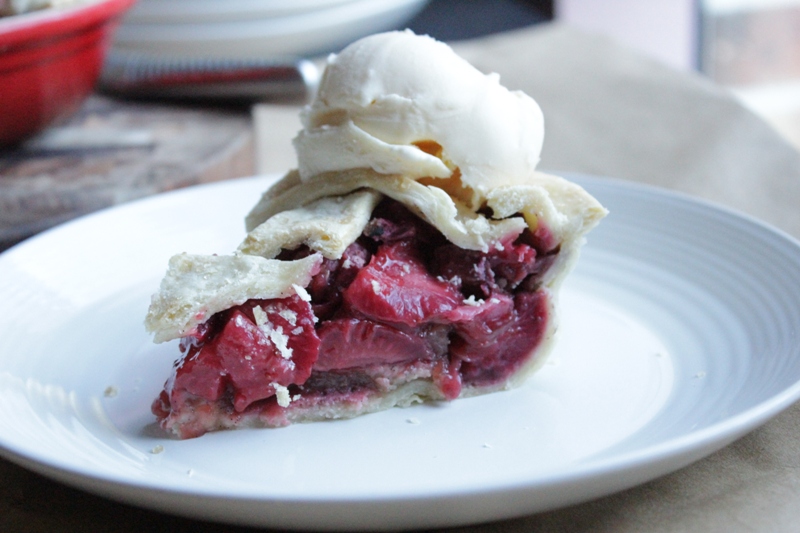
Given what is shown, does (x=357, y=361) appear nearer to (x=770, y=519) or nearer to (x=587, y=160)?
(x=770, y=519)

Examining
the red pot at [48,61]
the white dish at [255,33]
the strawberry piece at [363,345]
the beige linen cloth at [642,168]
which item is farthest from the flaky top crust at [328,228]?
the white dish at [255,33]

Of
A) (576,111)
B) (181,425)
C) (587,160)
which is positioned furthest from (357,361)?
(576,111)

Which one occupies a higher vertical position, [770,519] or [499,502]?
[499,502]

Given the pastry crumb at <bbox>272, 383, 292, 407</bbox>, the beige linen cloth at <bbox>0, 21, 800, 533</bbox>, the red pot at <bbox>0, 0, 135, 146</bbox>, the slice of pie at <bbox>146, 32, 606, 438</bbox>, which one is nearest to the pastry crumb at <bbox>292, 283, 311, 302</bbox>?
the slice of pie at <bbox>146, 32, 606, 438</bbox>

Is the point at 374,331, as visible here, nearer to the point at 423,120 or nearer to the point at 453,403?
the point at 453,403

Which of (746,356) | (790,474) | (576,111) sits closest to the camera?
(790,474)

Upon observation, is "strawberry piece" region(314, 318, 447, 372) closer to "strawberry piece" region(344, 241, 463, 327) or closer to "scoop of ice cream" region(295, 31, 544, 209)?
"strawberry piece" region(344, 241, 463, 327)
